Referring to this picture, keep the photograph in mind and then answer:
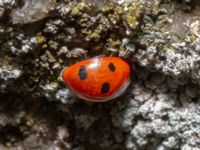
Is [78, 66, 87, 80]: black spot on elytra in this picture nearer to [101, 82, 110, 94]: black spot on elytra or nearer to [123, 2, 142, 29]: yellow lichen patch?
[101, 82, 110, 94]: black spot on elytra

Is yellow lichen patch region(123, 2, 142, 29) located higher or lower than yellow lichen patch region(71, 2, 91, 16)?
lower

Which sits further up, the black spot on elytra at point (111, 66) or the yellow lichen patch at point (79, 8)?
the yellow lichen patch at point (79, 8)

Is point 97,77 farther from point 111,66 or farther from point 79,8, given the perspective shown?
point 79,8

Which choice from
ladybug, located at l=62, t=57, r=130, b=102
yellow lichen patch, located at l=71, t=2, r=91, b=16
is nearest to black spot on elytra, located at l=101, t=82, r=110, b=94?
ladybug, located at l=62, t=57, r=130, b=102

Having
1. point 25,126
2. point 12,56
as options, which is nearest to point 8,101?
point 25,126

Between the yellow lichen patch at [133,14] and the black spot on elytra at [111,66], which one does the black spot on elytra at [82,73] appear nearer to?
the black spot on elytra at [111,66]

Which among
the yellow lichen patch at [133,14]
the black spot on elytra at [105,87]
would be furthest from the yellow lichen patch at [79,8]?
the black spot on elytra at [105,87]
